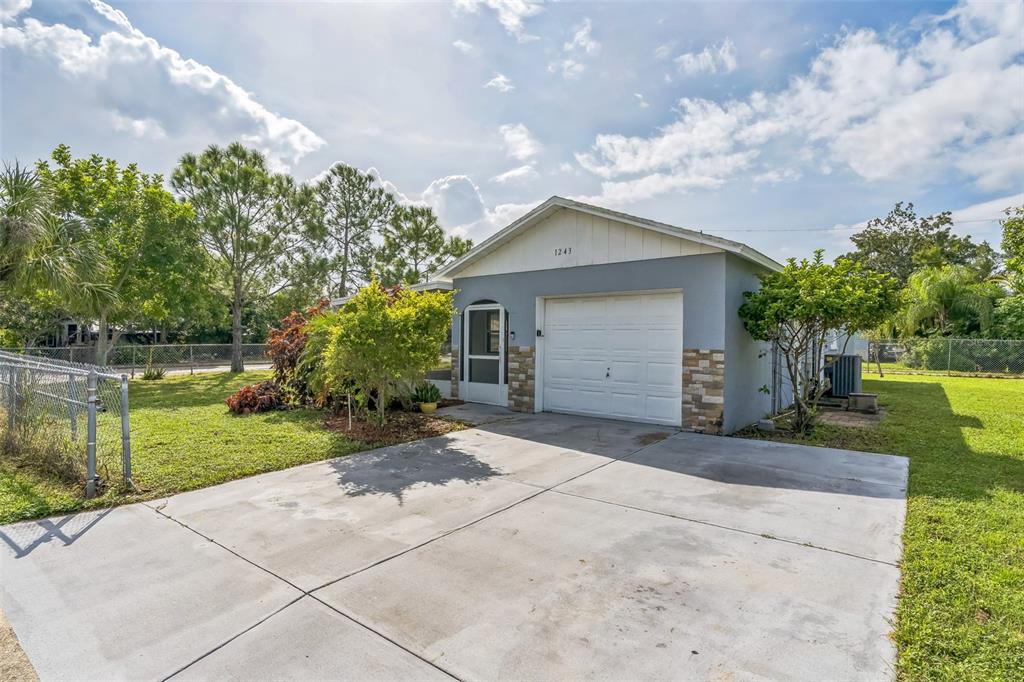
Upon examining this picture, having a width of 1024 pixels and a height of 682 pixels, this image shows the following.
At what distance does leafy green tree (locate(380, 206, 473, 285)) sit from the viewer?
25219 mm

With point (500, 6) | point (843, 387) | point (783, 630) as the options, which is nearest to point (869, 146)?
point (843, 387)

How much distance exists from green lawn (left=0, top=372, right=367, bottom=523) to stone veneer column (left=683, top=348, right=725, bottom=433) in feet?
17.7

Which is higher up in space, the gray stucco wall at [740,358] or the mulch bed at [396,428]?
the gray stucco wall at [740,358]

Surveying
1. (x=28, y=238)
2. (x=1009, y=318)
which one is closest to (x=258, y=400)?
(x=28, y=238)

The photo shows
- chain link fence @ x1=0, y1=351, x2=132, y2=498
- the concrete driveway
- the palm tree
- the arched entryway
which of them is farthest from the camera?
the palm tree

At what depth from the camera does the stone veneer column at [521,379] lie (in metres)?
10.5

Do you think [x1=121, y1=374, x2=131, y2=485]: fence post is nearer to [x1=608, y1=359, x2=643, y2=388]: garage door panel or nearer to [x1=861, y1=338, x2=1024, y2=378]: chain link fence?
[x1=608, y1=359, x2=643, y2=388]: garage door panel

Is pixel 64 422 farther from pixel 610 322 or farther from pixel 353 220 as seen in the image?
pixel 353 220

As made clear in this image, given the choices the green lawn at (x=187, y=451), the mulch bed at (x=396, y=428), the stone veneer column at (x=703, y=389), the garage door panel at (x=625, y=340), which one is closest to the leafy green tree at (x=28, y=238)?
the green lawn at (x=187, y=451)

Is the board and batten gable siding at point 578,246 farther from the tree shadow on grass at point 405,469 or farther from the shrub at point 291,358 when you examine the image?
the tree shadow on grass at point 405,469

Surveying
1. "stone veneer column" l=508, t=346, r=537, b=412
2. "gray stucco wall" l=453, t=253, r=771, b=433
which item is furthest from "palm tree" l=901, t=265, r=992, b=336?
"stone veneer column" l=508, t=346, r=537, b=412

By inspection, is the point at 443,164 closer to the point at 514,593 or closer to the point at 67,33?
the point at 67,33

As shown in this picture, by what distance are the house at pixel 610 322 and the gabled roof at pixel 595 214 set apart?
0.9 inches

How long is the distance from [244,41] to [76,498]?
285 inches
